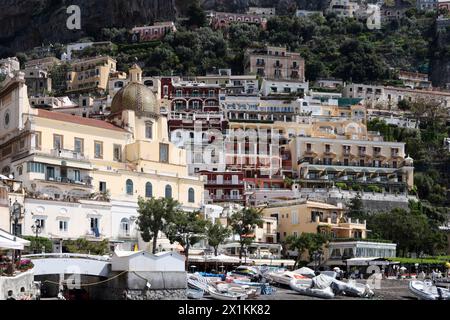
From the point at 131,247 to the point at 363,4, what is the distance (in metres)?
132

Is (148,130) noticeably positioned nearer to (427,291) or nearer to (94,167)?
(94,167)

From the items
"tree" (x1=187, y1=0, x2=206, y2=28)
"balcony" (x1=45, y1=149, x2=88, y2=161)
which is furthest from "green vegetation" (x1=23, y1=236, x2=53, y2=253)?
"tree" (x1=187, y1=0, x2=206, y2=28)

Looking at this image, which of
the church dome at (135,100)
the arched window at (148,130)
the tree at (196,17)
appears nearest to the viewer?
the arched window at (148,130)

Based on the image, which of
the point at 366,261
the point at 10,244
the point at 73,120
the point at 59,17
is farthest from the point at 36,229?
the point at 59,17

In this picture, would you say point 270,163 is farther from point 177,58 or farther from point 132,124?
point 177,58

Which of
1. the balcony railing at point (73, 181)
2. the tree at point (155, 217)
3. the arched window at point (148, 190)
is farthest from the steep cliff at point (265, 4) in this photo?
the tree at point (155, 217)

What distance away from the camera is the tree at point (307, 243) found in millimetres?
75562

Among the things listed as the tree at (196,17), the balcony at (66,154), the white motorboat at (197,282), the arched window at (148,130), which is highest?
the tree at (196,17)

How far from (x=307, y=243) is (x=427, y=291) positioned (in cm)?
1667

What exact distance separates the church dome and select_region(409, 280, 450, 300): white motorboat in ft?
103

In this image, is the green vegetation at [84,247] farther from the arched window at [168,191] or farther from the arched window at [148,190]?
the arched window at [168,191]

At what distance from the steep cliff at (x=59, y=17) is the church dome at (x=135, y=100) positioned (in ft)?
273

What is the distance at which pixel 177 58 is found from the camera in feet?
493

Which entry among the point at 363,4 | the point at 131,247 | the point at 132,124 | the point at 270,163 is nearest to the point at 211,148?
the point at 270,163
